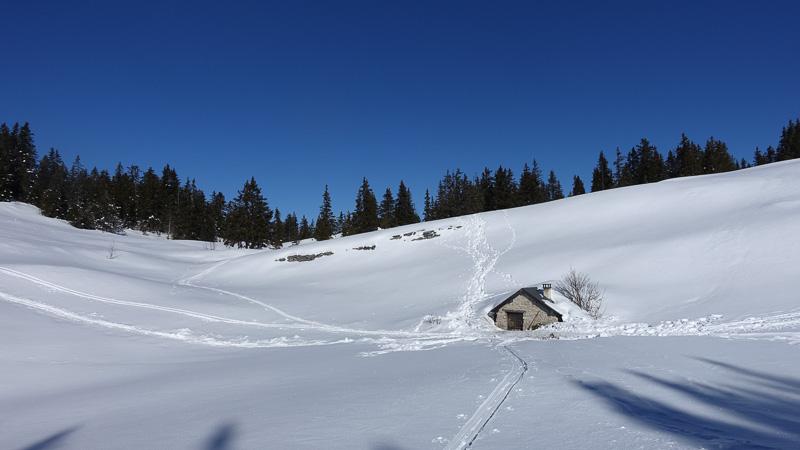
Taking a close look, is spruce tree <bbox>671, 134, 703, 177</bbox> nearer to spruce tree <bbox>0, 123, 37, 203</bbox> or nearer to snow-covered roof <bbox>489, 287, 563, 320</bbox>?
snow-covered roof <bbox>489, 287, 563, 320</bbox>

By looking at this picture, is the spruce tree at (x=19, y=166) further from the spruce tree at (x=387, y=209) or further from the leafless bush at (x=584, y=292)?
the leafless bush at (x=584, y=292)

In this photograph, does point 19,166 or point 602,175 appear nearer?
point 19,166

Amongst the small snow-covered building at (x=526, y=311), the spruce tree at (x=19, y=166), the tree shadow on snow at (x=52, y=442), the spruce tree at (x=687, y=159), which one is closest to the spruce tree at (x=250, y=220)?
the spruce tree at (x=19, y=166)

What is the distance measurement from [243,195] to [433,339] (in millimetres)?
61855

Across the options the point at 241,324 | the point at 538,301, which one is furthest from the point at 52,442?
the point at 538,301

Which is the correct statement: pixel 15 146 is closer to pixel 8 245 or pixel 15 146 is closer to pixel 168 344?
pixel 8 245

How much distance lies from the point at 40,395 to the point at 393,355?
11.4m

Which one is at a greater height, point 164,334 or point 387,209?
point 387,209

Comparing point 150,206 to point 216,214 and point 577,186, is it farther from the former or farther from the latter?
point 577,186

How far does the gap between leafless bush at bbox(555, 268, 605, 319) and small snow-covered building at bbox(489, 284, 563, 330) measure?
1705 millimetres

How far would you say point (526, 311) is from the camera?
24859mm

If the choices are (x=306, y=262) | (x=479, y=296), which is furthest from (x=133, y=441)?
(x=306, y=262)

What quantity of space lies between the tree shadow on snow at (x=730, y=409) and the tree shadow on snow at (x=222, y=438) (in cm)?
695

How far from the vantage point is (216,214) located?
84.4 meters
